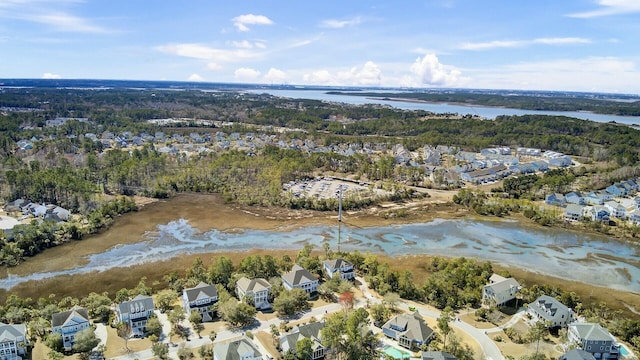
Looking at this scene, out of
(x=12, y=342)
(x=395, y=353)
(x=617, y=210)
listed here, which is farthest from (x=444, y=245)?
(x=12, y=342)

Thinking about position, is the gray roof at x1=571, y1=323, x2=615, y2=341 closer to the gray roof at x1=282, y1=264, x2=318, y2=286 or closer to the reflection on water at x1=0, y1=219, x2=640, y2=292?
the reflection on water at x1=0, y1=219, x2=640, y2=292

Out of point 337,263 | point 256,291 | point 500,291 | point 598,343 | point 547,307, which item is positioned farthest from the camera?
point 337,263

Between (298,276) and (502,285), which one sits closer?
(502,285)

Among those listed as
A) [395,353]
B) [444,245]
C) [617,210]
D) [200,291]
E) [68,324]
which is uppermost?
[200,291]

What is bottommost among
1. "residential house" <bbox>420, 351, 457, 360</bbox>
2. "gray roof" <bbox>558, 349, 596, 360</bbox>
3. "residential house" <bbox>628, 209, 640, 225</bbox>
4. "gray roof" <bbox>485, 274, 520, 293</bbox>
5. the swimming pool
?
the swimming pool

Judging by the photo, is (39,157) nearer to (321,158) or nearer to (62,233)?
(62,233)

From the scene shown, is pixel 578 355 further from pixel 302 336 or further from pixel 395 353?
pixel 302 336

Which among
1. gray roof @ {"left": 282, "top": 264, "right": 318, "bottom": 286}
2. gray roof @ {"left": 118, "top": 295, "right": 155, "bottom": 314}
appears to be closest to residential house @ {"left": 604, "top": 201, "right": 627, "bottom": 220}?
gray roof @ {"left": 282, "top": 264, "right": 318, "bottom": 286}
